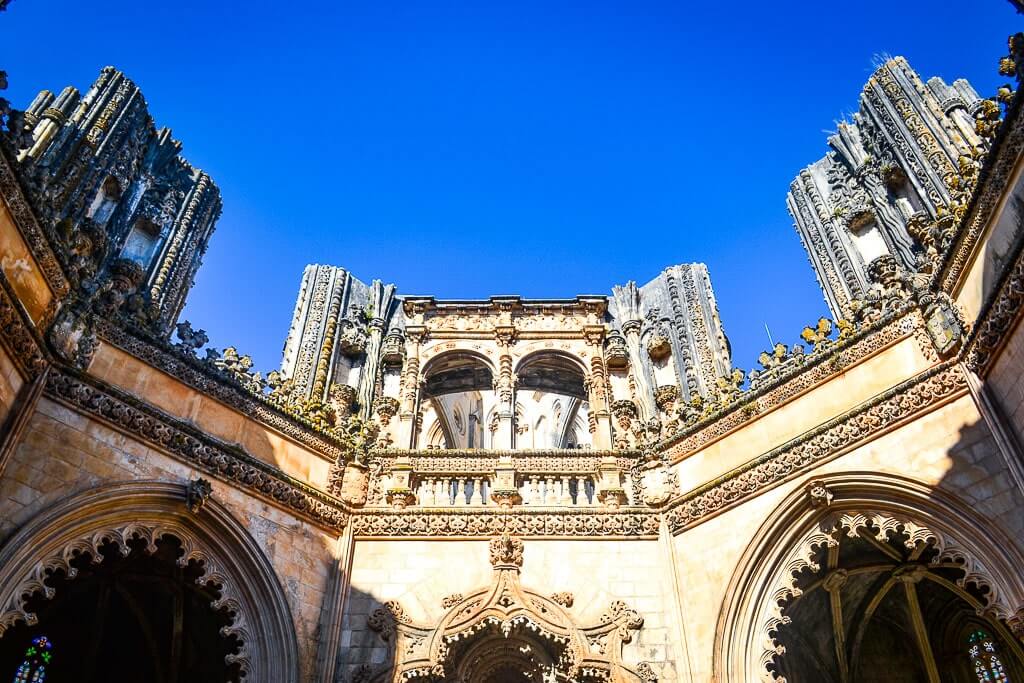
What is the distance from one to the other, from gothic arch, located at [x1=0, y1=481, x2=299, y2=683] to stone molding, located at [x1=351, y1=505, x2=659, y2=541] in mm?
2050

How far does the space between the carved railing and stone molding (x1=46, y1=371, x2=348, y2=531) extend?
1.26 meters

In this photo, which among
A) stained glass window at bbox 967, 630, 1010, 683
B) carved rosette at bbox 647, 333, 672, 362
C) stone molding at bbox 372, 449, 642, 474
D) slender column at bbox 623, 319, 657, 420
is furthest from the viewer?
carved rosette at bbox 647, 333, 672, 362

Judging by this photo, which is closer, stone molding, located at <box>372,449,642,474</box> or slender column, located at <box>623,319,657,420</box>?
stone molding, located at <box>372,449,642,474</box>

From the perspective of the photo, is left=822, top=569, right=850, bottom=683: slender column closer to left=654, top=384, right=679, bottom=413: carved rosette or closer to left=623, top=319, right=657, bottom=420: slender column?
left=654, top=384, right=679, bottom=413: carved rosette

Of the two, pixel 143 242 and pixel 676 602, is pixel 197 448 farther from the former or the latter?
pixel 676 602

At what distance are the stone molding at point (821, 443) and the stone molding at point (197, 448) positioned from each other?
6015 millimetres

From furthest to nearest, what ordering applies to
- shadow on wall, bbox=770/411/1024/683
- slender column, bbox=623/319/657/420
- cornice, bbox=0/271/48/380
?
1. slender column, bbox=623/319/657/420
2. shadow on wall, bbox=770/411/1024/683
3. cornice, bbox=0/271/48/380

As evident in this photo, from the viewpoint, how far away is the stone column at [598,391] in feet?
50.5

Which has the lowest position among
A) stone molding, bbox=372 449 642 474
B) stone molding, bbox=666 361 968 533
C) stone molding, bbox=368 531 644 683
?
stone molding, bbox=368 531 644 683

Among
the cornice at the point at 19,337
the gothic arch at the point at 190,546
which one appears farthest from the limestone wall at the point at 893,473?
the cornice at the point at 19,337

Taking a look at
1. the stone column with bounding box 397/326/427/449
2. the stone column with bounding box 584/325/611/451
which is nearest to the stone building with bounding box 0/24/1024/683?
the stone column with bounding box 584/325/611/451

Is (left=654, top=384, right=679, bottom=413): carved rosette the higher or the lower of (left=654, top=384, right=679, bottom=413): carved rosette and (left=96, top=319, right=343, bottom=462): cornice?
the higher

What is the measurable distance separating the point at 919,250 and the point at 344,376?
1230cm

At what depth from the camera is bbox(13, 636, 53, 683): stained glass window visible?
1232 centimetres
